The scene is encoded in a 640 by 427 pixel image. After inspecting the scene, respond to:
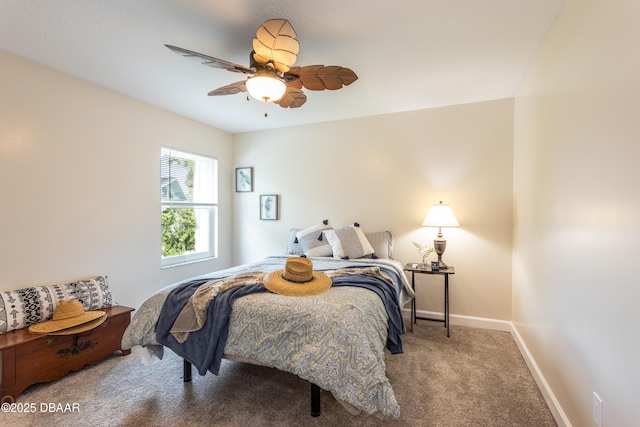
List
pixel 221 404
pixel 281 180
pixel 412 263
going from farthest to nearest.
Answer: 1. pixel 281 180
2. pixel 412 263
3. pixel 221 404

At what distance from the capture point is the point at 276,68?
1.92 metres

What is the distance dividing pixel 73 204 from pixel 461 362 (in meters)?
3.67

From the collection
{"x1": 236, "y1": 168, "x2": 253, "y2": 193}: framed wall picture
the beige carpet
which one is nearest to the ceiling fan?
the beige carpet

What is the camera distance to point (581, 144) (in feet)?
4.94

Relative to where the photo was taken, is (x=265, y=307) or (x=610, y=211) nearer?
(x=610, y=211)

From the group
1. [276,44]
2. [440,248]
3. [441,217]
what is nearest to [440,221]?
[441,217]

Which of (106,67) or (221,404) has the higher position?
(106,67)

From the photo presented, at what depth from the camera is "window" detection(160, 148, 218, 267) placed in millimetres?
3695

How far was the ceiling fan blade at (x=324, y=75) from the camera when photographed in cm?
192

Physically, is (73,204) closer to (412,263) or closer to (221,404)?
(221,404)

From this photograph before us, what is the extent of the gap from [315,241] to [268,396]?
183cm

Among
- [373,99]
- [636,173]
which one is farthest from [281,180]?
[636,173]

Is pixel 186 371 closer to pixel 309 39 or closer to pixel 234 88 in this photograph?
pixel 234 88

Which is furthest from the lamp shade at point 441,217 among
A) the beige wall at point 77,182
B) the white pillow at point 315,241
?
the beige wall at point 77,182
